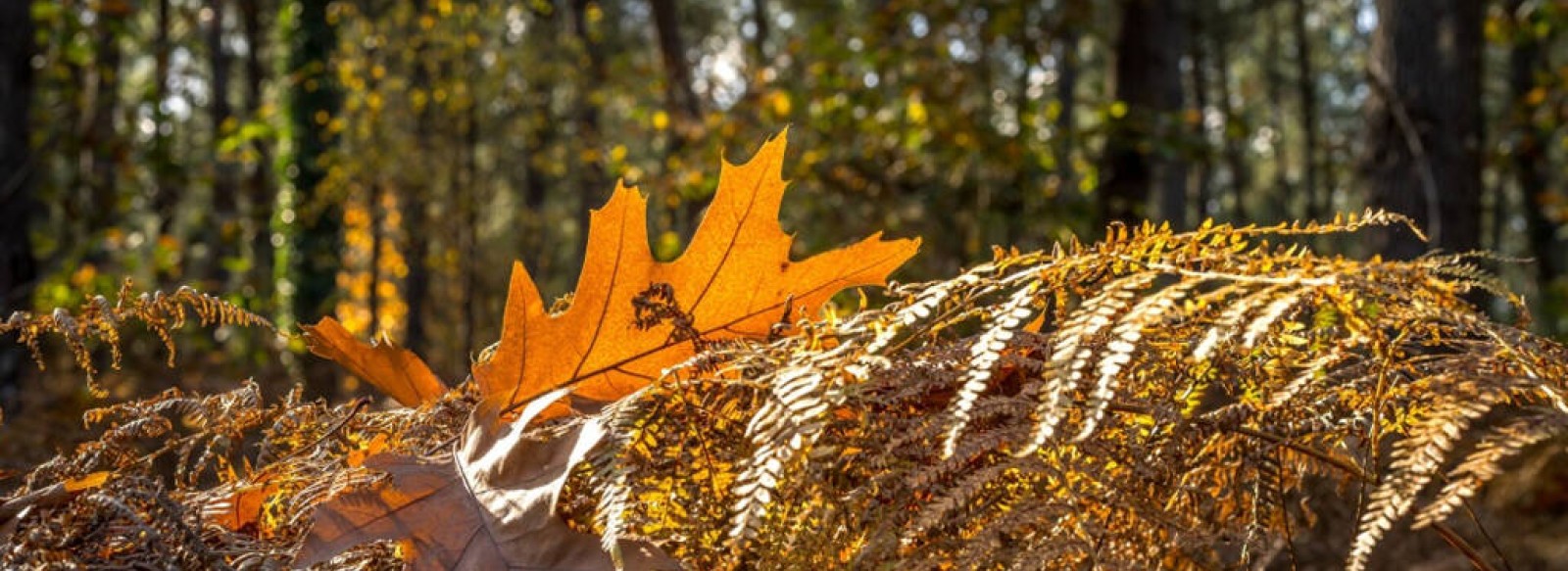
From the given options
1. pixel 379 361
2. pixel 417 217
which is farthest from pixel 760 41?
pixel 379 361

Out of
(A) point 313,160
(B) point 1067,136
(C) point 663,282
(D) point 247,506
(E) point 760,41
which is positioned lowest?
(B) point 1067,136

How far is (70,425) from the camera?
2.99 meters

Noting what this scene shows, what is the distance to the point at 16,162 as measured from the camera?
18.5 ft

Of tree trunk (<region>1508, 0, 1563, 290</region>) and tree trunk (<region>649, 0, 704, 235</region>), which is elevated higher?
tree trunk (<region>649, 0, 704, 235</region>)

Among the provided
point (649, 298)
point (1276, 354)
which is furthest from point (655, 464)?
point (1276, 354)

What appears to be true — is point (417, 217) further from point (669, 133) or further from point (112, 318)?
point (112, 318)

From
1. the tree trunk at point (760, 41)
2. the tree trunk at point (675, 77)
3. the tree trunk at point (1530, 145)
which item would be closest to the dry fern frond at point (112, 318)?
the tree trunk at point (1530, 145)

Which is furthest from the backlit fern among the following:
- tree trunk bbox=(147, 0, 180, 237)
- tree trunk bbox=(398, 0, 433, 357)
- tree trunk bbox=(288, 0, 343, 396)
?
tree trunk bbox=(398, 0, 433, 357)

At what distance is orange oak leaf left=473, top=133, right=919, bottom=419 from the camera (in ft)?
4.08

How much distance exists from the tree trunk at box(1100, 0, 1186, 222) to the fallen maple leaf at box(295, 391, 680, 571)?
713 cm

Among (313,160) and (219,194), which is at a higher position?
(313,160)

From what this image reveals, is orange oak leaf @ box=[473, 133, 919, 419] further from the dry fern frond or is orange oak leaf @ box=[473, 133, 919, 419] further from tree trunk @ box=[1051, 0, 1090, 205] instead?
tree trunk @ box=[1051, 0, 1090, 205]

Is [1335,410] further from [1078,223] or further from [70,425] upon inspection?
[1078,223]

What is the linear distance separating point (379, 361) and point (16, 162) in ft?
17.5
